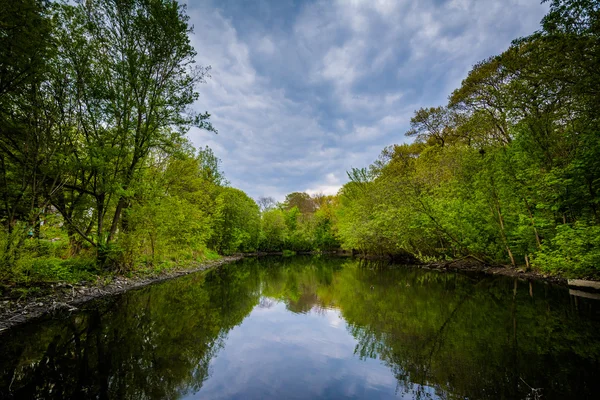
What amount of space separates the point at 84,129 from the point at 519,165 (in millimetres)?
20891

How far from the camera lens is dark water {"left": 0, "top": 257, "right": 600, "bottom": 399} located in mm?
3932

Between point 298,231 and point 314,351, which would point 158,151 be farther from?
point 298,231

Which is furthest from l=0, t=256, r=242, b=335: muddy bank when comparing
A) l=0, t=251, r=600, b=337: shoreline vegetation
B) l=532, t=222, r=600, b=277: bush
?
l=532, t=222, r=600, b=277: bush

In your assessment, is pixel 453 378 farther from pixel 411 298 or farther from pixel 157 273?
pixel 157 273

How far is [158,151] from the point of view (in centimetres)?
1950

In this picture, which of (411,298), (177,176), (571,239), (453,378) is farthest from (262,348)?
(177,176)

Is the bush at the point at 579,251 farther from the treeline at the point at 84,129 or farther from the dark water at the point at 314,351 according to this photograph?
the treeline at the point at 84,129

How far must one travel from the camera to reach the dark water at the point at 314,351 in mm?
3932

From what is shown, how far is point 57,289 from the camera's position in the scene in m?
8.68

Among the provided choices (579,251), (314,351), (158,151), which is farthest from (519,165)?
(158,151)

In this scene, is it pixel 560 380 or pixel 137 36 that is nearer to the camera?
pixel 560 380

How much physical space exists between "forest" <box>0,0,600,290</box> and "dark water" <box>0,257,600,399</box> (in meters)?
3.69

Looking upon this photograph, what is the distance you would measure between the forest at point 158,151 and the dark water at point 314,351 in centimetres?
369

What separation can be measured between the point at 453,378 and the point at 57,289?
37.2 feet
